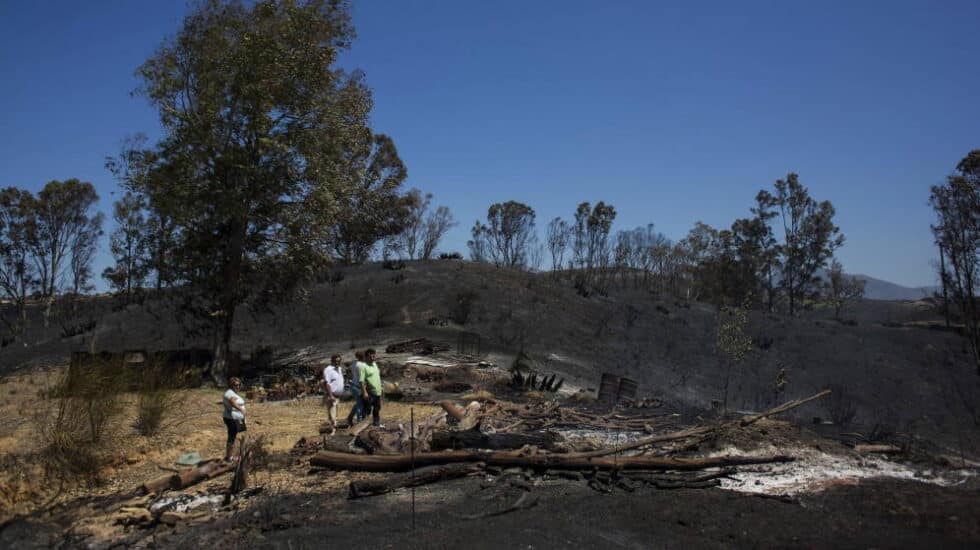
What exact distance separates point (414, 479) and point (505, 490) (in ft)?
4.43

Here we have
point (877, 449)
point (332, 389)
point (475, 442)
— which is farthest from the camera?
point (332, 389)

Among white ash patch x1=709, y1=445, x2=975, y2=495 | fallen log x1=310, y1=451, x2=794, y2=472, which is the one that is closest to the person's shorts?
fallen log x1=310, y1=451, x2=794, y2=472

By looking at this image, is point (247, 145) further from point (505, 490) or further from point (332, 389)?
point (505, 490)

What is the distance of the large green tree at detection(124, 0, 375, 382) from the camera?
2247 centimetres

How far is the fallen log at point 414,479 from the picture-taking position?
9.23 metres

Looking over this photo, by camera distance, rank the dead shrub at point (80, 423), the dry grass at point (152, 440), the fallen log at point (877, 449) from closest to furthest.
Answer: the dry grass at point (152, 440) → the dead shrub at point (80, 423) → the fallen log at point (877, 449)

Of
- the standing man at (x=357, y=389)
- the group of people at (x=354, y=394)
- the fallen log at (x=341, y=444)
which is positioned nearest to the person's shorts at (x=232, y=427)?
the group of people at (x=354, y=394)

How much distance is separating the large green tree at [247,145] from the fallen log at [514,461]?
14240mm

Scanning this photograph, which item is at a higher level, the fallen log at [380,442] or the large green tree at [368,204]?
the large green tree at [368,204]

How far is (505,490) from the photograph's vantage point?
9203mm

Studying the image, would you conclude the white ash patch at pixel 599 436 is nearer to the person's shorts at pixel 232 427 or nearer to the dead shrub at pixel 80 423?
the person's shorts at pixel 232 427

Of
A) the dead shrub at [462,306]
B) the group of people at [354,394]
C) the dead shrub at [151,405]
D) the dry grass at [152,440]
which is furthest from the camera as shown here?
the dead shrub at [462,306]

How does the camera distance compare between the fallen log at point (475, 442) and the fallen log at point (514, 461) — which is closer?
the fallen log at point (514, 461)

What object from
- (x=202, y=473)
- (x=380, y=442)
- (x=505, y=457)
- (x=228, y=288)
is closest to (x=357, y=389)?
(x=380, y=442)
